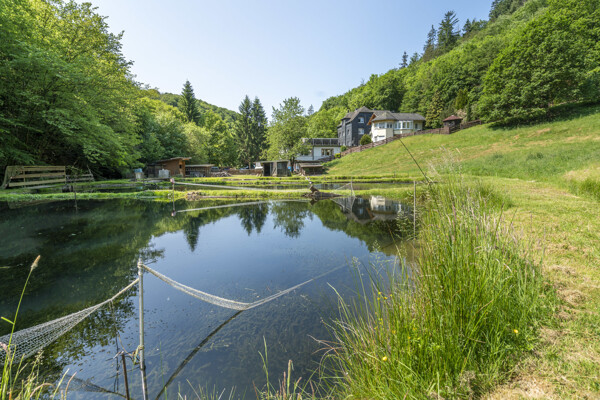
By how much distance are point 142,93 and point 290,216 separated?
46.3 metres

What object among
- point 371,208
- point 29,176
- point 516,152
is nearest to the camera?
point 371,208

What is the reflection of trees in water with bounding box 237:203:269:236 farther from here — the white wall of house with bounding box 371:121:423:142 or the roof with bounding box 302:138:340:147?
the white wall of house with bounding box 371:121:423:142

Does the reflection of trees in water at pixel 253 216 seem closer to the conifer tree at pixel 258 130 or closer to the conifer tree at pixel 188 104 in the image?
the conifer tree at pixel 258 130

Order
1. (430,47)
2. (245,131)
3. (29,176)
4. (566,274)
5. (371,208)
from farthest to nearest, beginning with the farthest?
(430,47) → (245,131) → (29,176) → (371,208) → (566,274)

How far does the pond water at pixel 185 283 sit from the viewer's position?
3529 millimetres

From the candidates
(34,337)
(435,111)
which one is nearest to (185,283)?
Result: (34,337)

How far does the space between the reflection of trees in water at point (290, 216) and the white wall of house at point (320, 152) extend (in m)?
40.5

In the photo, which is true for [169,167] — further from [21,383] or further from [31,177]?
[21,383]

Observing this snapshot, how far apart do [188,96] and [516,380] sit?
79.8m

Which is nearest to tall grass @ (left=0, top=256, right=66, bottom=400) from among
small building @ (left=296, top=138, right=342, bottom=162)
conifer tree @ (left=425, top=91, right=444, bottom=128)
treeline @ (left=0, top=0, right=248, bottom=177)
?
treeline @ (left=0, top=0, right=248, bottom=177)

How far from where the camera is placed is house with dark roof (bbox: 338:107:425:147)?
5744 centimetres

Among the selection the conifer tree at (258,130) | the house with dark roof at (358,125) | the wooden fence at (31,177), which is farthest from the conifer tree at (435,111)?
the wooden fence at (31,177)

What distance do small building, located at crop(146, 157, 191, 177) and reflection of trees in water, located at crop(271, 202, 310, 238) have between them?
3016 cm

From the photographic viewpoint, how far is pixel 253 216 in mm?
14039
